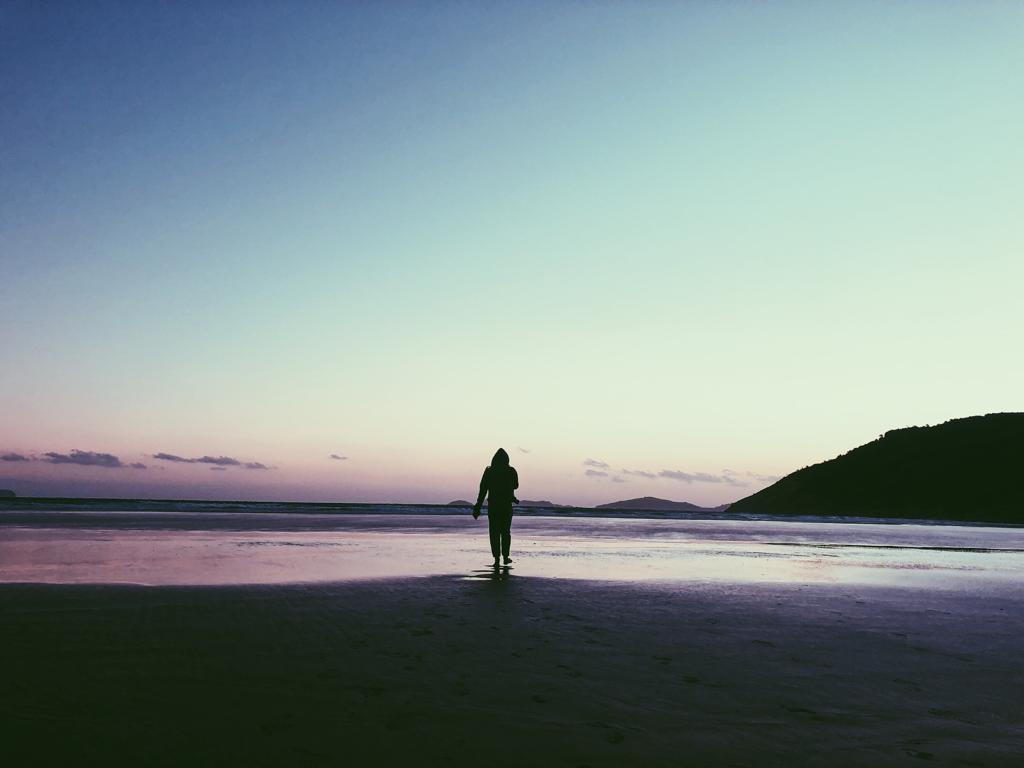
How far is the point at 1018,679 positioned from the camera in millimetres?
7250

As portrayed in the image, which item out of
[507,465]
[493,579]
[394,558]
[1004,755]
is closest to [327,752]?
[1004,755]

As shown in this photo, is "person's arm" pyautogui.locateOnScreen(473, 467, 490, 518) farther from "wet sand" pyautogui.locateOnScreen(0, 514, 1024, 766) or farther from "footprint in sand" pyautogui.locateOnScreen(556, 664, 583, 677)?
"footprint in sand" pyautogui.locateOnScreen(556, 664, 583, 677)

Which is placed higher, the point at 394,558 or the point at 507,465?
the point at 507,465

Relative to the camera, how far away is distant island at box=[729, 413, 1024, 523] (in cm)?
10856

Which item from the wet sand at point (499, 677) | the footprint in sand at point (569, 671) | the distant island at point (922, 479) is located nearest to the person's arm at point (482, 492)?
the wet sand at point (499, 677)

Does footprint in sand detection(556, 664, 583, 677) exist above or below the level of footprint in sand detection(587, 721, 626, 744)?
below

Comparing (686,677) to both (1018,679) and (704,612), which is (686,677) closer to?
(1018,679)

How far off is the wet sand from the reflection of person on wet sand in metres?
4.28

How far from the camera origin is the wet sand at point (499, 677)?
4875 millimetres

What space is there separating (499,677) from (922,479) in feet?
441

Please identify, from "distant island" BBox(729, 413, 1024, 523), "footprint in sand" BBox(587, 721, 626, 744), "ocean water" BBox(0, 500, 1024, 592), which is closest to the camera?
"footprint in sand" BBox(587, 721, 626, 744)

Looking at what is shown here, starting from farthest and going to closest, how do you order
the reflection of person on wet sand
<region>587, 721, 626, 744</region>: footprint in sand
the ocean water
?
the reflection of person on wet sand, the ocean water, <region>587, 721, 626, 744</region>: footprint in sand

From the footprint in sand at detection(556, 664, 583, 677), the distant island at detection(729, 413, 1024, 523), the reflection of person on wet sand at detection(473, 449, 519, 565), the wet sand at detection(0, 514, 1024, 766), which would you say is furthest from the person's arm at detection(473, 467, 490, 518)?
the distant island at detection(729, 413, 1024, 523)

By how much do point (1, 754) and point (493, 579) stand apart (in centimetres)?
1095
